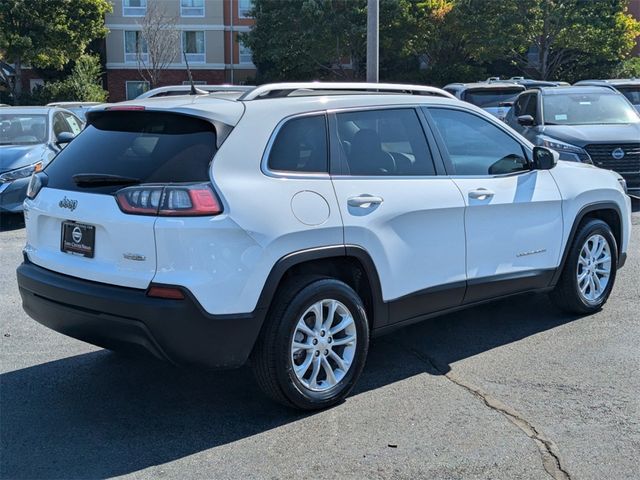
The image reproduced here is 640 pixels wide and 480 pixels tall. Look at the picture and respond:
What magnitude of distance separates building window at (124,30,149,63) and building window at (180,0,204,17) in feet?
10.0

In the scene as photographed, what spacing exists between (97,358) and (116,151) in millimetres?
1659

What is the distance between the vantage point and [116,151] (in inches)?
165

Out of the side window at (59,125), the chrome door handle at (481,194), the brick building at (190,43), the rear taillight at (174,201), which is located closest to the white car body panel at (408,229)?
the chrome door handle at (481,194)

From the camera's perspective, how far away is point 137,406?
172 inches

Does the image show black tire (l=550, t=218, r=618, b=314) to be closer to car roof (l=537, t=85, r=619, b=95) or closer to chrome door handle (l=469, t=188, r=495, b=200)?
chrome door handle (l=469, t=188, r=495, b=200)

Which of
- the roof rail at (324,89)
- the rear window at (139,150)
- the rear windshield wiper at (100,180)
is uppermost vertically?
the roof rail at (324,89)

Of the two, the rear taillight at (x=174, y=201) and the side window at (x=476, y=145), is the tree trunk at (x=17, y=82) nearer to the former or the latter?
the side window at (x=476, y=145)

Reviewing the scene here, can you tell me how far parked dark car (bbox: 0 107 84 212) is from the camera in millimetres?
10125

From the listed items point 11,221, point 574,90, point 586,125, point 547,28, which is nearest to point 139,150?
point 11,221

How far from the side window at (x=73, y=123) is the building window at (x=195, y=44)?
34.5 metres

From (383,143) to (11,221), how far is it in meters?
7.63

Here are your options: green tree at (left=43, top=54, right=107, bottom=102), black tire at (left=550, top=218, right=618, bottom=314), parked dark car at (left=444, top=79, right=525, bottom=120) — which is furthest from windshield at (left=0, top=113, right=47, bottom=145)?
green tree at (left=43, top=54, right=107, bottom=102)

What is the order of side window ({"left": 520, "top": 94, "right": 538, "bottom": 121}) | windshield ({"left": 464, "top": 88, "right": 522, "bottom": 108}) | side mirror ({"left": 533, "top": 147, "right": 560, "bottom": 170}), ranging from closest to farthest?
side mirror ({"left": 533, "top": 147, "right": 560, "bottom": 170})
side window ({"left": 520, "top": 94, "right": 538, "bottom": 121})
windshield ({"left": 464, "top": 88, "right": 522, "bottom": 108})

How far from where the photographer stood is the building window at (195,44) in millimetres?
46094
